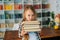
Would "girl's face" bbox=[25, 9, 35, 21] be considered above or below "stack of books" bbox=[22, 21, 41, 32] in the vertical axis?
above

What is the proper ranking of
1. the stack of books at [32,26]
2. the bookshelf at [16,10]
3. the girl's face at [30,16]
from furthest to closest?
1. the bookshelf at [16,10]
2. the girl's face at [30,16]
3. the stack of books at [32,26]

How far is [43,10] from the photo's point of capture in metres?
4.53

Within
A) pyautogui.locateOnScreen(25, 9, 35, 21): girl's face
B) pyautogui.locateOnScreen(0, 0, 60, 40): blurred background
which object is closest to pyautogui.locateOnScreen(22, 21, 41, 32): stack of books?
pyautogui.locateOnScreen(25, 9, 35, 21): girl's face

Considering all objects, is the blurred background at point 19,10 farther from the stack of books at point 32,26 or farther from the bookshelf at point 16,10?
the stack of books at point 32,26

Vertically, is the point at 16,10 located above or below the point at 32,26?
above

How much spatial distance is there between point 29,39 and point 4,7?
114 inches

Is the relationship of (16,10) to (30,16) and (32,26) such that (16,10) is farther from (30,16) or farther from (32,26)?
(32,26)

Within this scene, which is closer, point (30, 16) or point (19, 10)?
point (30, 16)

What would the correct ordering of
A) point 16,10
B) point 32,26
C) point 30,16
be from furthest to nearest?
point 16,10, point 30,16, point 32,26

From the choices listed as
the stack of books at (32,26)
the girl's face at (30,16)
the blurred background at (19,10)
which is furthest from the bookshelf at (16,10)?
the stack of books at (32,26)

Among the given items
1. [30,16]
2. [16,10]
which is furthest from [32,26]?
[16,10]

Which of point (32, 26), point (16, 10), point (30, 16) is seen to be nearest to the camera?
point (32, 26)

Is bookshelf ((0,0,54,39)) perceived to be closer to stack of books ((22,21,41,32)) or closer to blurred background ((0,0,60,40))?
blurred background ((0,0,60,40))

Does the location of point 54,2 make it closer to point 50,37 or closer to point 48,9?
point 48,9
